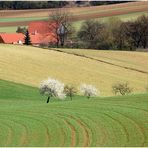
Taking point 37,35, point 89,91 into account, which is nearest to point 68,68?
point 89,91

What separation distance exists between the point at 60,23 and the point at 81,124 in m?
92.3

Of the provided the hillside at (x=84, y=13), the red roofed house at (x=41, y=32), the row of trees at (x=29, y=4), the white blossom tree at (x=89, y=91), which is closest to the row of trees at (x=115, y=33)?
the hillside at (x=84, y=13)

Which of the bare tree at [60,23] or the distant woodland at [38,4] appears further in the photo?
the distant woodland at [38,4]

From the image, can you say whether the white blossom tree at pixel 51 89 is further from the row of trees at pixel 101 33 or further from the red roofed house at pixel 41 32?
the red roofed house at pixel 41 32

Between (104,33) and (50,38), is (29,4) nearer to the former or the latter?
(50,38)

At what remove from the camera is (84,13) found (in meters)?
116

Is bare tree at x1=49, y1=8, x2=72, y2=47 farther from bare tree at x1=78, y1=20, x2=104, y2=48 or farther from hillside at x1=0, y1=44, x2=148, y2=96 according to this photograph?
hillside at x1=0, y1=44, x2=148, y2=96

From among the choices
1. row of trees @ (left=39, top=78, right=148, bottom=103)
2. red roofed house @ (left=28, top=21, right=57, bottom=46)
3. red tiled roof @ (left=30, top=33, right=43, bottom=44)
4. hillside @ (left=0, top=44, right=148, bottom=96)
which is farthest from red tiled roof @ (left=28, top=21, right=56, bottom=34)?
row of trees @ (left=39, top=78, right=148, bottom=103)

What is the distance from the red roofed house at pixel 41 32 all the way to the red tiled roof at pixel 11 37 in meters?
3.39

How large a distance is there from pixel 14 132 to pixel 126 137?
19.9ft

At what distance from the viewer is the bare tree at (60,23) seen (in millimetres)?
109938

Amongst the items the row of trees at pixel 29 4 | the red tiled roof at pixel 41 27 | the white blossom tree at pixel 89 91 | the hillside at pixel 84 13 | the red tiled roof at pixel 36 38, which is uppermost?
the row of trees at pixel 29 4

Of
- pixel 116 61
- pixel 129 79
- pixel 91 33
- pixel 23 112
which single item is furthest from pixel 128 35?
pixel 23 112

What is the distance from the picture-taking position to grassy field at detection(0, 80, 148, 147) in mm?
20891
